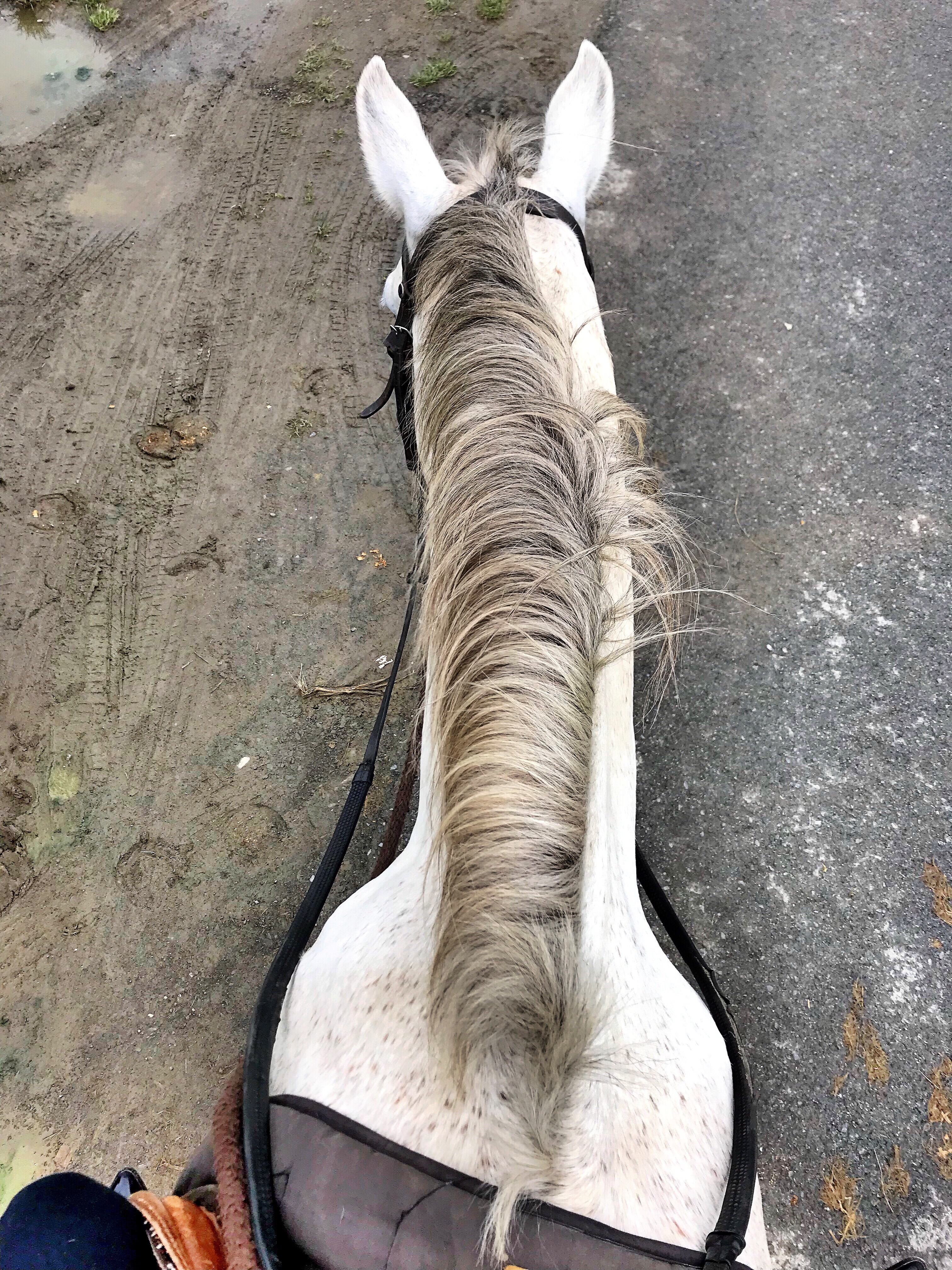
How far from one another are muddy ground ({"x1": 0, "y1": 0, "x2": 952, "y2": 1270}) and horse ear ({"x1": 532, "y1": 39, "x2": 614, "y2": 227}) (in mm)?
1161

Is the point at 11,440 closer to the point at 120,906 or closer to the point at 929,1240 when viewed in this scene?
the point at 120,906

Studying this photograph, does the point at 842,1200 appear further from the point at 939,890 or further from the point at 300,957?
the point at 300,957

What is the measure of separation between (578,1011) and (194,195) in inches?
138

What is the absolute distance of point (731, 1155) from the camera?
90 cm

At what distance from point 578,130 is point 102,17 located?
3472 mm

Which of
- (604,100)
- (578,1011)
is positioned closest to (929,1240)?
(578,1011)

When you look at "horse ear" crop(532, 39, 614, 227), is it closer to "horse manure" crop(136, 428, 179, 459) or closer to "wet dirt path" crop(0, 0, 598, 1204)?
"wet dirt path" crop(0, 0, 598, 1204)

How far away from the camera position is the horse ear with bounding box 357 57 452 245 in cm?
146

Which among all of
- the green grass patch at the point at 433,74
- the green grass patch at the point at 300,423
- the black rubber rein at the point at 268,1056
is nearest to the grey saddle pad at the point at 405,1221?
the black rubber rein at the point at 268,1056

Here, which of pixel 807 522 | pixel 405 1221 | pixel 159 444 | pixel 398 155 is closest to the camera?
pixel 405 1221

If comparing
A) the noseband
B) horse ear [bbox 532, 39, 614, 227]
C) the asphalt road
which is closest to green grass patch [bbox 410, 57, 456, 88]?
the asphalt road

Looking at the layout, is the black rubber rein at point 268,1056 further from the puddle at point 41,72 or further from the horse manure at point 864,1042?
the puddle at point 41,72

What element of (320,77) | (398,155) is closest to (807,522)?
(398,155)

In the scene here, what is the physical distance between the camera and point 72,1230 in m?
0.81
